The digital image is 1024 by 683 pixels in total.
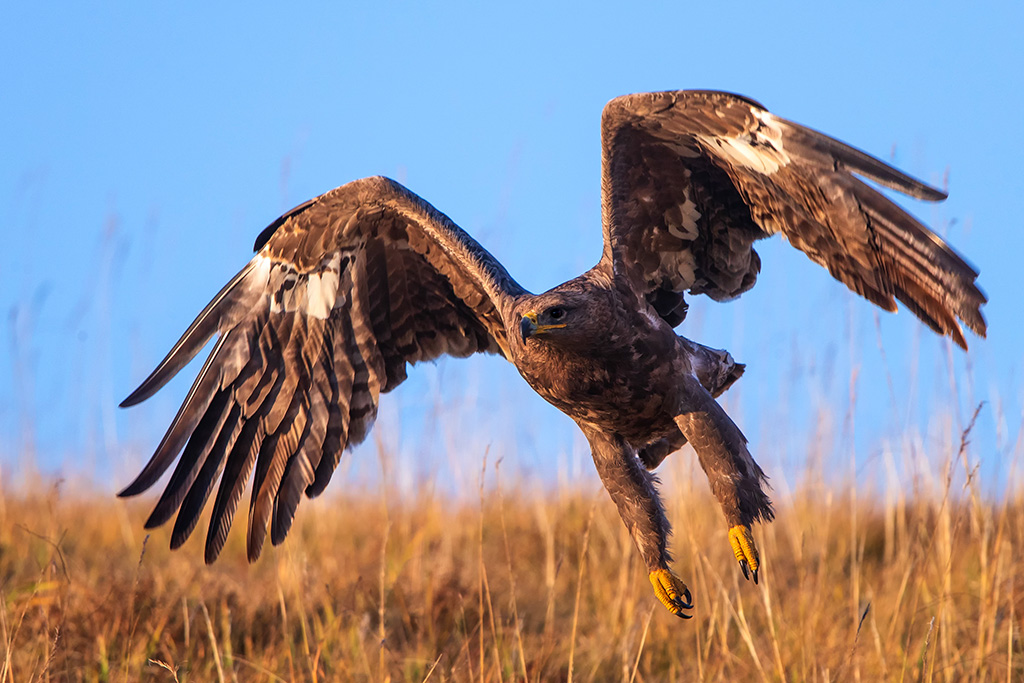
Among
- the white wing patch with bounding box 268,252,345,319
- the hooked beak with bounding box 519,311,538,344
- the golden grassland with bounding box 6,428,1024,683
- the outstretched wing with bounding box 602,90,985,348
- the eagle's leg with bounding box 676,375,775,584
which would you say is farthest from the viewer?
the white wing patch with bounding box 268,252,345,319

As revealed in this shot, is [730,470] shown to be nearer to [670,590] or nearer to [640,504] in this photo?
[640,504]

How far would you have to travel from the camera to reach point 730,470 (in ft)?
13.8

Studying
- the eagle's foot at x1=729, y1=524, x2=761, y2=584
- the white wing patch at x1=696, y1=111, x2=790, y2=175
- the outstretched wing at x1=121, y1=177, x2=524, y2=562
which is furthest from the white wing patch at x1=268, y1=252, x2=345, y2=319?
the eagle's foot at x1=729, y1=524, x2=761, y2=584

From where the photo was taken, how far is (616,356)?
14.1ft

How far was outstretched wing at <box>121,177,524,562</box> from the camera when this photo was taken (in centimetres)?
532

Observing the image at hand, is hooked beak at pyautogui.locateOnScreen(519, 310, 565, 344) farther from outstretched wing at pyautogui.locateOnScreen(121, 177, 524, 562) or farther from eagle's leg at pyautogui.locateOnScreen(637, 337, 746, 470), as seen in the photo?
outstretched wing at pyautogui.locateOnScreen(121, 177, 524, 562)

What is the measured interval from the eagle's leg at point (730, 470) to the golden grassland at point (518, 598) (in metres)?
0.50

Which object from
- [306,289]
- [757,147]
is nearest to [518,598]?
[306,289]

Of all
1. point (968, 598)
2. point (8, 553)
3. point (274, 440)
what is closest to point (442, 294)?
point (274, 440)

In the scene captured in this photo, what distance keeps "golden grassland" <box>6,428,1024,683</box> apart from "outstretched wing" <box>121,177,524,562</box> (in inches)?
24.5

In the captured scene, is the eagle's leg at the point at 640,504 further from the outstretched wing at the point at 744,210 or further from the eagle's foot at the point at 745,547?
the outstretched wing at the point at 744,210

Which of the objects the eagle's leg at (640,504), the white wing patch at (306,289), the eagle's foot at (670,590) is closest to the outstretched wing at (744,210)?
the eagle's leg at (640,504)

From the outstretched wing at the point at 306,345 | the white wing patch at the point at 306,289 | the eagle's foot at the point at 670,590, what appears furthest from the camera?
the white wing patch at the point at 306,289

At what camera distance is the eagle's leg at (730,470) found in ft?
13.6
